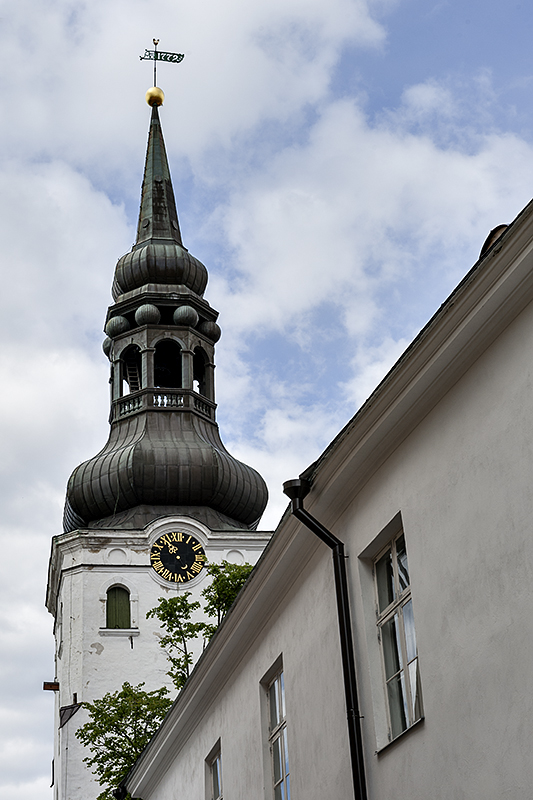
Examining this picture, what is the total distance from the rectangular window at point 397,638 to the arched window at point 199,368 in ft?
117

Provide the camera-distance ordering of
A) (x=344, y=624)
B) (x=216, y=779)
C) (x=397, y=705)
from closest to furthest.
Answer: (x=397, y=705) → (x=344, y=624) → (x=216, y=779)

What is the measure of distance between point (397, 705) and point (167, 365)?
37.2 meters

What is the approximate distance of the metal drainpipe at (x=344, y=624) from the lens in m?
10.2

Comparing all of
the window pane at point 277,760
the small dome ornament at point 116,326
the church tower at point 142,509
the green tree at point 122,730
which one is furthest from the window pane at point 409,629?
the small dome ornament at point 116,326

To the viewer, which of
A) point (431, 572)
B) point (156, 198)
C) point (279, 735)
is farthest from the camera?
point (156, 198)

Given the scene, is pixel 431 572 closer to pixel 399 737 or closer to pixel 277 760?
pixel 399 737

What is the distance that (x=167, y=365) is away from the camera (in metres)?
46.7

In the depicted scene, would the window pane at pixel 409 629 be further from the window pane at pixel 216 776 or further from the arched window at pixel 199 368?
the arched window at pixel 199 368

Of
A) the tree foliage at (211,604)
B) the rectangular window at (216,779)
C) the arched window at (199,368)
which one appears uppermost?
the arched window at (199,368)

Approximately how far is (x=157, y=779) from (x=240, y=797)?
21.1ft

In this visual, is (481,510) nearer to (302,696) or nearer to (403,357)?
(403,357)

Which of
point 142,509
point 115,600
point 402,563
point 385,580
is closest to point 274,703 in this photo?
point 385,580

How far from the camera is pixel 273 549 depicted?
41.8ft

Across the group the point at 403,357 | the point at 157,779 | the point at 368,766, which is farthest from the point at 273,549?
the point at 157,779
